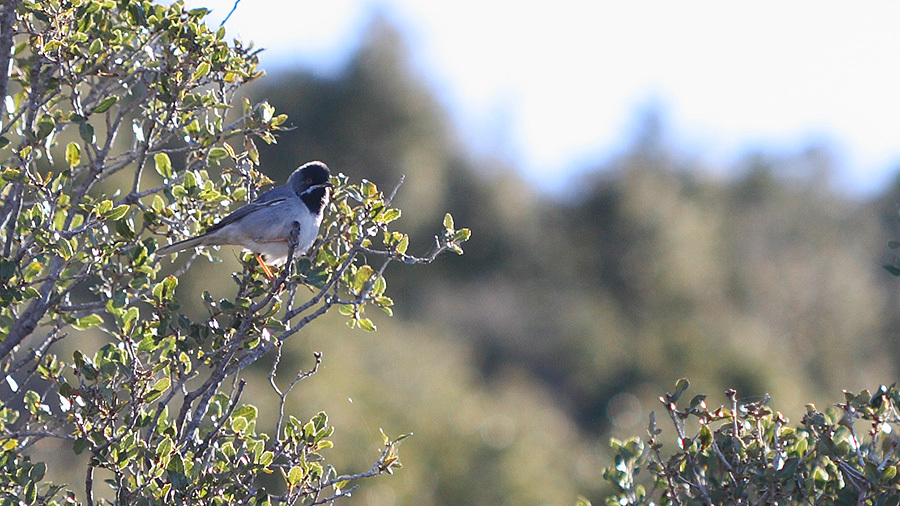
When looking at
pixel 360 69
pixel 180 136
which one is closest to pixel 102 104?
pixel 180 136

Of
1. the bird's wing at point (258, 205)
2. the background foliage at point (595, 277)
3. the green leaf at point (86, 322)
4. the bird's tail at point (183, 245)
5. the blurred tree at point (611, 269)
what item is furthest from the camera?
the blurred tree at point (611, 269)

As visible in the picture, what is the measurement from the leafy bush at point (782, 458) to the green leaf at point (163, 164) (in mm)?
2360

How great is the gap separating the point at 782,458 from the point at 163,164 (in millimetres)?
2880

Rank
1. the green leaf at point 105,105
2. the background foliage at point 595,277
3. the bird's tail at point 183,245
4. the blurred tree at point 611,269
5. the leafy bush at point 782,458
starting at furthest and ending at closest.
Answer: the blurred tree at point 611,269
the background foliage at point 595,277
the bird's tail at point 183,245
the green leaf at point 105,105
the leafy bush at point 782,458

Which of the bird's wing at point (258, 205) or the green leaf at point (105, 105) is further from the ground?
the bird's wing at point (258, 205)

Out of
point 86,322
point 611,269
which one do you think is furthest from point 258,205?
point 611,269

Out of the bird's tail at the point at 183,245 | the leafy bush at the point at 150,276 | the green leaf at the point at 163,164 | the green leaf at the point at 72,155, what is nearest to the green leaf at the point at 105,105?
the leafy bush at the point at 150,276

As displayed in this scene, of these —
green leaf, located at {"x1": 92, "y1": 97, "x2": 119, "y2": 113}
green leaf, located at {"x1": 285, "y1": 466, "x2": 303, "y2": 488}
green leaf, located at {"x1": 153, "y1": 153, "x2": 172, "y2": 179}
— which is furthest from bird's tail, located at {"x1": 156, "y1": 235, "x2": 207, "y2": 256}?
green leaf, located at {"x1": 285, "y1": 466, "x2": 303, "y2": 488}

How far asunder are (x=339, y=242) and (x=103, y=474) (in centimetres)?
935

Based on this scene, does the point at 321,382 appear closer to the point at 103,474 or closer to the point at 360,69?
the point at 103,474

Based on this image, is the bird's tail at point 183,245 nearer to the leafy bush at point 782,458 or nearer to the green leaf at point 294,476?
the green leaf at point 294,476

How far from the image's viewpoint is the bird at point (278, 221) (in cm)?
478

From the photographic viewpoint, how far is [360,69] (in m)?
33.2

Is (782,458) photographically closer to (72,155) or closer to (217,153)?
(217,153)
